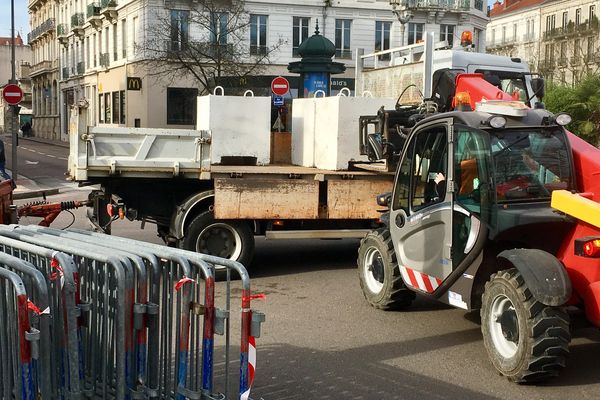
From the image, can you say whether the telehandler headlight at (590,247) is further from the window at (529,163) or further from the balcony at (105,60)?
the balcony at (105,60)

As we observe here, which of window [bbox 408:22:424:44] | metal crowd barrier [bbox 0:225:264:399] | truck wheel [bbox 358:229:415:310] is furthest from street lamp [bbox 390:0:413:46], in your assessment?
metal crowd barrier [bbox 0:225:264:399]

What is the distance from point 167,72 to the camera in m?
40.6

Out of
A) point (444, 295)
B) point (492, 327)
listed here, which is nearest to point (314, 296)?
point (444, 295)

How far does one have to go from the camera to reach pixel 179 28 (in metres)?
42.5

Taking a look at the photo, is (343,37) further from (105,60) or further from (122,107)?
(105,60)

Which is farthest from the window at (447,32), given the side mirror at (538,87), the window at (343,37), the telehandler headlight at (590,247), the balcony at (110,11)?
the telehandler headlight at (590,247)

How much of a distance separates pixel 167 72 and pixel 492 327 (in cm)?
3633

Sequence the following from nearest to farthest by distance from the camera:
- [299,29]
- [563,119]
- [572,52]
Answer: [563,119] → [299,29] → [572,52]

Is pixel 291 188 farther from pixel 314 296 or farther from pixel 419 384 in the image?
pixel 419 384

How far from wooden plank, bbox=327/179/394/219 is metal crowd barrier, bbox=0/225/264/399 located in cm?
524

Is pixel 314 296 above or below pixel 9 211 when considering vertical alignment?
below

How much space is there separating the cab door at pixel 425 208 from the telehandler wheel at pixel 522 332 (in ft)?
2.21

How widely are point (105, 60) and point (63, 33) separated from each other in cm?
1794

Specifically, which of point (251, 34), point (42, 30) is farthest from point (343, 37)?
point (42, 30)
